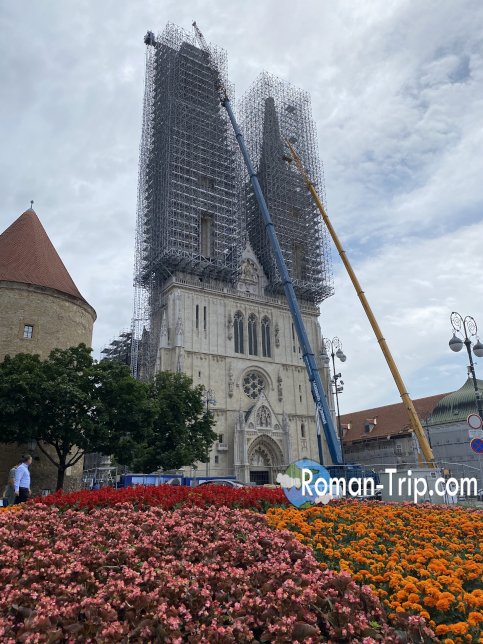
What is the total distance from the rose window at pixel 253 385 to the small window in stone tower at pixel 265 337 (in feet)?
8.30

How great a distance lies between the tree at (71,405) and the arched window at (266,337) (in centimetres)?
2241

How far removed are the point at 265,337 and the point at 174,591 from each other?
44.4m

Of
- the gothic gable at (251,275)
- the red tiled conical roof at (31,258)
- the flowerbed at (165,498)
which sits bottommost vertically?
the flowerbed at (165,498)

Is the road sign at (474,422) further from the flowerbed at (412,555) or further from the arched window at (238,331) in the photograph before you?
the arched window at (238,331)

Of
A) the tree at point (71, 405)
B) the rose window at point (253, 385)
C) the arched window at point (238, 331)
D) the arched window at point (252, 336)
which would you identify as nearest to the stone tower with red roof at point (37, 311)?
the tree at point (71, 405)

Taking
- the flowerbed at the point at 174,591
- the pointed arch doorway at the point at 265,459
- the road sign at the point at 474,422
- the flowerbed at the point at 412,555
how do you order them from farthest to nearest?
the pointed arch doorway at the point at 265,459 < the road sign at the point at 474,422 < the flowerbed at the point at 412,555 < the flowerbed at the point at 174,591

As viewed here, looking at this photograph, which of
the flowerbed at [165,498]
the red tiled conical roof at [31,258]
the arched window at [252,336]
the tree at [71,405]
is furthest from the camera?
the arched window at [252,336]

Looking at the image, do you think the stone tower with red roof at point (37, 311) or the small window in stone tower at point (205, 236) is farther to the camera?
the small window in stone tower at point (205, 236)

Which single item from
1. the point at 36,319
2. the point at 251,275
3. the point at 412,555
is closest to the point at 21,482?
the point at 412,555

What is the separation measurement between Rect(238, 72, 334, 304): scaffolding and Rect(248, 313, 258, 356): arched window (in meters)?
4.60

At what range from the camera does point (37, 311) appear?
2777cm

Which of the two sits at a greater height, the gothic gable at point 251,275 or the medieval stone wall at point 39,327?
the gothic gable at point 251,275

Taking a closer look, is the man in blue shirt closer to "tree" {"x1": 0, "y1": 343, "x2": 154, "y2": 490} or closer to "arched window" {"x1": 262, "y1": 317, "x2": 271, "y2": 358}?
"tree" {"x1": 0, "y1": 343, "x2": 154, "y2": 490}

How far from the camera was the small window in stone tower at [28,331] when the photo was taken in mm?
27156
